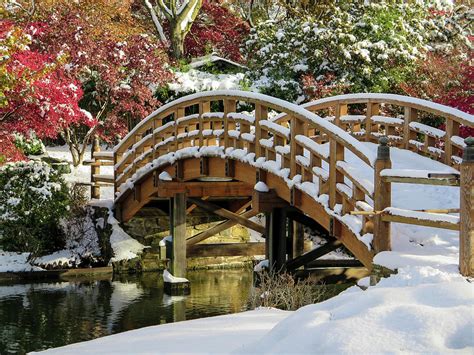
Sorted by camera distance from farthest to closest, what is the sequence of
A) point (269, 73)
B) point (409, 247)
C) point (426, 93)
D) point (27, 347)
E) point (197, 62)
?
point (197, 62) → point (269, 73) → point (426, 93) → point (27, 347) → point (409, 247)

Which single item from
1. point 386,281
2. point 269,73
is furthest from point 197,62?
point 386,281

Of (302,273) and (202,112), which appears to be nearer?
(302,273)

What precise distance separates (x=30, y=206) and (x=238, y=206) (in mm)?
5099

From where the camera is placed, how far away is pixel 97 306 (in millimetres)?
15625

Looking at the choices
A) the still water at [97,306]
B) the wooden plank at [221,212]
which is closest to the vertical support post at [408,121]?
the still water at [97,306]

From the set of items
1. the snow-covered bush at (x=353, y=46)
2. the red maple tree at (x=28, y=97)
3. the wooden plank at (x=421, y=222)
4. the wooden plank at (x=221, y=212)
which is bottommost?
the wooden plank at (x=421, y=222)

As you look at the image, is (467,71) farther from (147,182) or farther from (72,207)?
(72,207)

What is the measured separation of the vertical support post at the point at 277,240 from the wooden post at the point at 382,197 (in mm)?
4071

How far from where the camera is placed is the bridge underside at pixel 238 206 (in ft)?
40.5

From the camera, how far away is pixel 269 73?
1049 inches

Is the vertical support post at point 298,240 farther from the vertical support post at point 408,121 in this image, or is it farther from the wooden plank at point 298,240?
the vertical support post at point 408,121

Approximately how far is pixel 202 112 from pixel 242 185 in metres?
2.11

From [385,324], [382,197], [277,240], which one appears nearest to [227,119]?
[277,240]

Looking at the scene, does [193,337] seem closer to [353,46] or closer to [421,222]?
[421,222]
